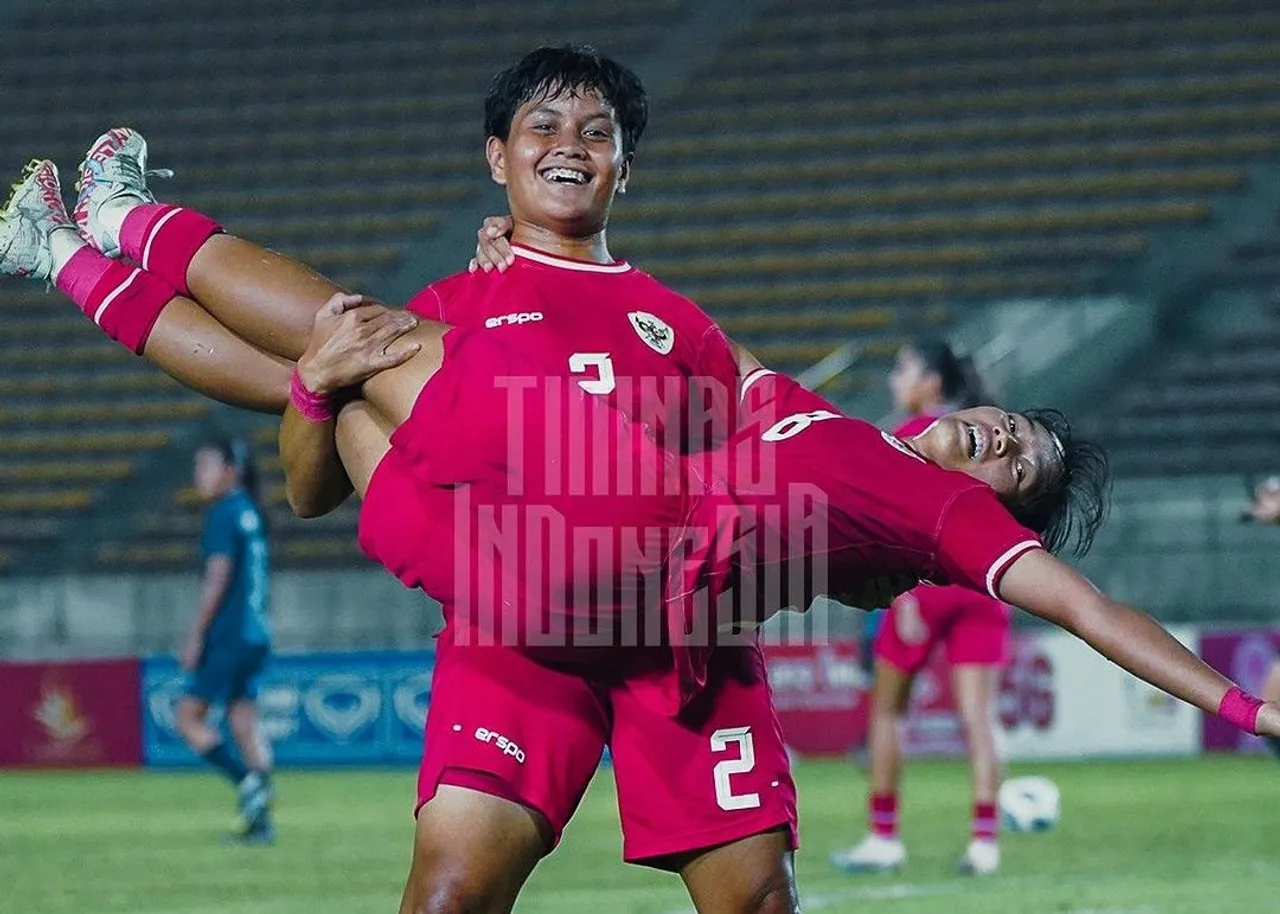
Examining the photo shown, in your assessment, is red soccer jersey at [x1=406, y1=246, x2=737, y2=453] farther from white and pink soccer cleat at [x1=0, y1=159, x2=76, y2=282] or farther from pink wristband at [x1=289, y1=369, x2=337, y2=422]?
white and pink soccer cleat at [x1=0, y1=159, x2=76, y2=282]

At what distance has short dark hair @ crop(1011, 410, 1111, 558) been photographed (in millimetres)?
4730

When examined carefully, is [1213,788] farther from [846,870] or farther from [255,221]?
[255,221]

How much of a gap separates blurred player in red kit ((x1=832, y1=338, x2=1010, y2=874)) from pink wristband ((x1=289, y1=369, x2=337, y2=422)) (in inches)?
171

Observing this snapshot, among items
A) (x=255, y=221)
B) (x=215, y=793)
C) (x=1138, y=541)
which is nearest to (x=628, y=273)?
(x=215, y=793)

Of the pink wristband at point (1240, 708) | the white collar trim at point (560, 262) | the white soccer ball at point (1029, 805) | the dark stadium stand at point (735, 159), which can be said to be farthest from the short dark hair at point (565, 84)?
the dark stadium stand at point (735, 159)

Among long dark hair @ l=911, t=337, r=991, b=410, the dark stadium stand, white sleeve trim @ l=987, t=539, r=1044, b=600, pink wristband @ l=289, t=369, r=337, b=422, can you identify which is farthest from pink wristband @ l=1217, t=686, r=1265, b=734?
the dark stadium stand

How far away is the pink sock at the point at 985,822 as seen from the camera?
335 inches

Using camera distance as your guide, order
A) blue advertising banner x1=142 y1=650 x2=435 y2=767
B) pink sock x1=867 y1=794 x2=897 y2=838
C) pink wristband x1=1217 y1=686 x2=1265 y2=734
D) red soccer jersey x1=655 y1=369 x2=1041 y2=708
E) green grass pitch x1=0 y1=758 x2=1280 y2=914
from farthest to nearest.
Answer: blue advertising banner x1=142 y1=650 x2=435 y2=767 < pink sock x1=867 y1=794 x2=897 y2=838 < green grass pitch x1=0 y1=758 x2=1280 y2=914 < red soccer jersey x1=655 y1=369 x2=1041 y2=708 < pink wristband x1=1217 y1=686 x2=1265 y2=734

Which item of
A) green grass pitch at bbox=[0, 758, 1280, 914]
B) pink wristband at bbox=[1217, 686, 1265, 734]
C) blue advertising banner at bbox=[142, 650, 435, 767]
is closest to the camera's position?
pink wristband at bbox=[1217, 686, 1265, 734]

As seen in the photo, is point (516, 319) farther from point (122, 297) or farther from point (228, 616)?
point (228, 616)

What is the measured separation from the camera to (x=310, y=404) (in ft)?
14.8

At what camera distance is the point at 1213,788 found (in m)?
12.0

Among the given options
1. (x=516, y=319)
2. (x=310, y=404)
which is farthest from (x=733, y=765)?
(x=310, y=404)

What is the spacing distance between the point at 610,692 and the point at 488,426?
66cm
